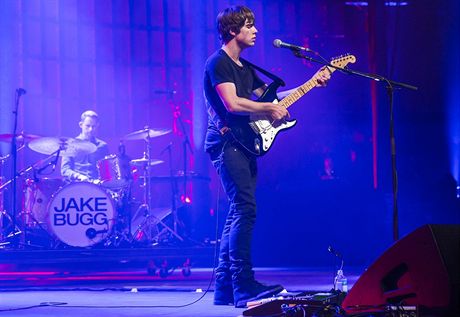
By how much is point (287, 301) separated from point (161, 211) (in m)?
4.96

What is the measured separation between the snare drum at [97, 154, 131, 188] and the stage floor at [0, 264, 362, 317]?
1.04 metres

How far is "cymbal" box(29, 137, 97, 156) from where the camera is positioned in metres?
7.82

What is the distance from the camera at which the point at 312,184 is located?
842cm

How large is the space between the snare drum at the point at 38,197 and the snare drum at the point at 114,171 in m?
0.49

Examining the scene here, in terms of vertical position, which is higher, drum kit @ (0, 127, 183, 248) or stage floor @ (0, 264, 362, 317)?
drum kit @ (0, 127, 183, 248)

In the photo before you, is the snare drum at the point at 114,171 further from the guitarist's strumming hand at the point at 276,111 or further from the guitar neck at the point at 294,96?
the guitarist's strumming hand at the point at 276,111

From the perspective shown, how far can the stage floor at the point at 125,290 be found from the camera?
4.12 m

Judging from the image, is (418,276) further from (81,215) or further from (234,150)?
(81,215)

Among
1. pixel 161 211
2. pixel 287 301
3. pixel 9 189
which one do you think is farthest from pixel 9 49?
pixel 287 301

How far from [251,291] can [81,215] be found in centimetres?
380

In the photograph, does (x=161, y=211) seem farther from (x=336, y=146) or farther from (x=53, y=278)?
(x=336, y=146)

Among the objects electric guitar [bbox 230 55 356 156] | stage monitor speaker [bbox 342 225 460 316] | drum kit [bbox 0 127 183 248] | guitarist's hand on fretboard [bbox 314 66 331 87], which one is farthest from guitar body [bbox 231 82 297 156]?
drum kit [bbox 0 127 183 248]

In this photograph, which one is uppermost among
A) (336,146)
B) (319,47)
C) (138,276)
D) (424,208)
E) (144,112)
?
(319,47)

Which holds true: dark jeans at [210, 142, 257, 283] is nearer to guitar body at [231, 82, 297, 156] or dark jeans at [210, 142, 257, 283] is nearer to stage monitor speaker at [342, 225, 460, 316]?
guitar body at [231, 82, 297, 156]
